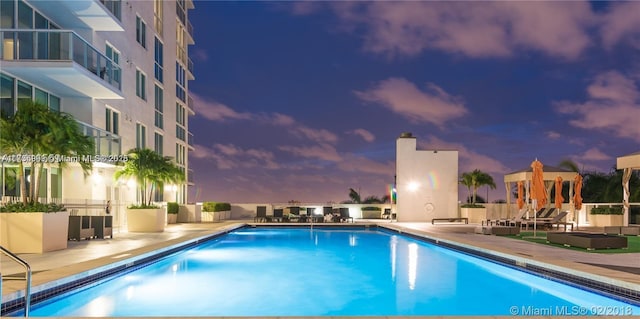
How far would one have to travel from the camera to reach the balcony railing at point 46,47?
11.1 metres

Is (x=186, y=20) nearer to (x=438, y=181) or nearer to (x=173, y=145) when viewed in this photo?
(x=173, y=145)

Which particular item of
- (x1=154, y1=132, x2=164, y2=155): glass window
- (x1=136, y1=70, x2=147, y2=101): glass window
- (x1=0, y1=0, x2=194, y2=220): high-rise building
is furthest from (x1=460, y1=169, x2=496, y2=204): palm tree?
(x1=136, y1=70, x2=147, y2=101): glass window

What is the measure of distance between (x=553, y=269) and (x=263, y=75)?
43.8 metres

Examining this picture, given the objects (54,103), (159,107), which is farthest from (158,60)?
(54,103)

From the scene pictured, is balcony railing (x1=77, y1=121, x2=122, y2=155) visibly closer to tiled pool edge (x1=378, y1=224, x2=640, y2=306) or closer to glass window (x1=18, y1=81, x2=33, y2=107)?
glass window (x1=18, y1=81, x2=33, y2=107)

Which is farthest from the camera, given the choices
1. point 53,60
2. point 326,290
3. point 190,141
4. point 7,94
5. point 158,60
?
point 190,141

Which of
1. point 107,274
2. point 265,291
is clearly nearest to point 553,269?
point 265,291

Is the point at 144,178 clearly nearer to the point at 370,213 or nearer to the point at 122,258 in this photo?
the point at 122,258

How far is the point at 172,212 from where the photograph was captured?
2127cm

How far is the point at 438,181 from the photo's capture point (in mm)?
23344

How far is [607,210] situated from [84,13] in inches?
788

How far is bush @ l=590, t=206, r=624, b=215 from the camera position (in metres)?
18.4

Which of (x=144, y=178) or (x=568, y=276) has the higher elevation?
(x=144, y=178)

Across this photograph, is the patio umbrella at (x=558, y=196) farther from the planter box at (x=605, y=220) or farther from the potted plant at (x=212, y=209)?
the potted plant at (x=212, y=209)
